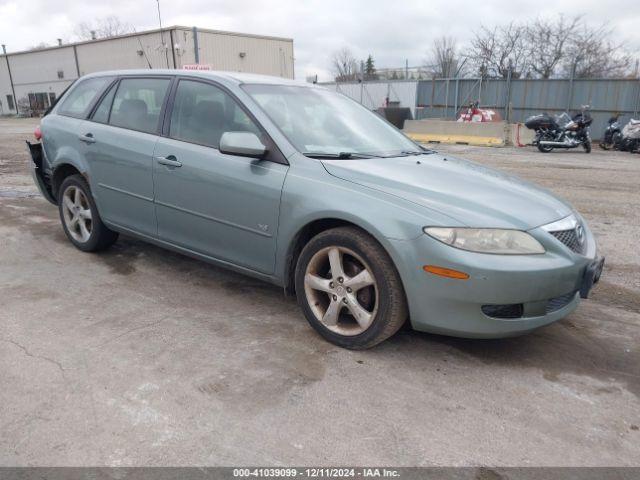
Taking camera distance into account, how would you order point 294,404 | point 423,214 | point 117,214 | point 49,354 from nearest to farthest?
point 294,404 < point 423,214 < point 49,354 < point 117,214

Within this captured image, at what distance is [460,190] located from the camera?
3.11 m

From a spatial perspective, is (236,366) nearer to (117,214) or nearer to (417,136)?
(117,214)

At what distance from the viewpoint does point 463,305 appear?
110 inches

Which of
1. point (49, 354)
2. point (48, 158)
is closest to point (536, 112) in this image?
point (48, 158)

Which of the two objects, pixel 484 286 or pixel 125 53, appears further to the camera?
pixel 125 53

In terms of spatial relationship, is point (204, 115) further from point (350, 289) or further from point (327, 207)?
point (350, 289)

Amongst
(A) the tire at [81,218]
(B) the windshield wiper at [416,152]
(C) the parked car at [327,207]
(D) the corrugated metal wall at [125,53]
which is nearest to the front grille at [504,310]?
(C) the parked car at [327,207]

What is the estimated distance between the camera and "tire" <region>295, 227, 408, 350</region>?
293 cm

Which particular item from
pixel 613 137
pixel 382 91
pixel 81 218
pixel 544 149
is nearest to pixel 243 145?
pixel 81 218

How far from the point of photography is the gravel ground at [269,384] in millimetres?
2330

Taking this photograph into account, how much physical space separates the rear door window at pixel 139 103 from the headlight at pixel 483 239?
2.49m

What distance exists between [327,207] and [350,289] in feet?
1.65

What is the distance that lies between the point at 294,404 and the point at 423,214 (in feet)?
3.93

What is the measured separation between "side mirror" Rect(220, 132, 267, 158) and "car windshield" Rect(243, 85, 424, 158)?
9.3 inches
